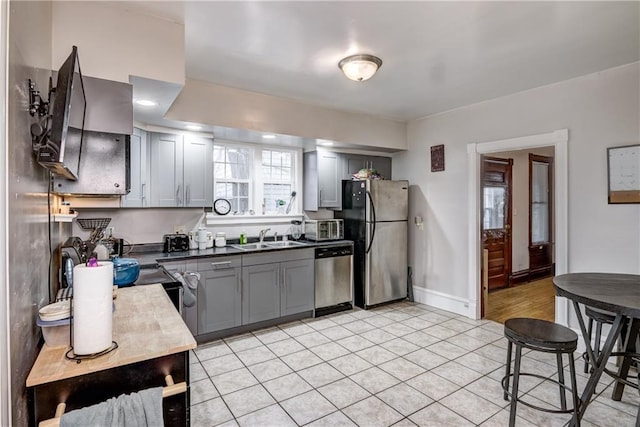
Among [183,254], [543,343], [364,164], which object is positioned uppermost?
[364,164]

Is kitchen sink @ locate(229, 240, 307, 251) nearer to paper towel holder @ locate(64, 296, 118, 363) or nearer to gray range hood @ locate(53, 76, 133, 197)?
gray range hood @ locate(53, 76, 133, 197)

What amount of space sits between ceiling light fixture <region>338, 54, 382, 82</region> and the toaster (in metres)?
2.42

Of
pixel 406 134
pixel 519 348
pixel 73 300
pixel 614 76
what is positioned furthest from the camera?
pixel 406 134

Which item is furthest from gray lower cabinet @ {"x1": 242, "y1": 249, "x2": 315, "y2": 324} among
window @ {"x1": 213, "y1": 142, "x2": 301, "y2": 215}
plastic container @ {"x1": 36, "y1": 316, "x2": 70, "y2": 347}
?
plastic container @ {"x1": 36, "y1": 316, "x2": 70, "y2": 347}

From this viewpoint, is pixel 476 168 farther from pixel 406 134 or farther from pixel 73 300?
pixel 73 300

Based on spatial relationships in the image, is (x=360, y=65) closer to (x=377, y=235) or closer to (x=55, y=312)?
(x=377, y=235)

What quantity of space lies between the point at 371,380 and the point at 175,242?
95.3 inches

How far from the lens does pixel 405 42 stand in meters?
2.50

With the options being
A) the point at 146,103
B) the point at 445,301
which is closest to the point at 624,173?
the point at 445,301

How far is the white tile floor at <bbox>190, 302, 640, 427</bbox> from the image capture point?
2234mm

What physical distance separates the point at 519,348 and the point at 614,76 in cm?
262

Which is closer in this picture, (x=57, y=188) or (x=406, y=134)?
(x=57, y=188)

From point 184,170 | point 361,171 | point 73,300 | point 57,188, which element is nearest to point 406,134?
point 361,171

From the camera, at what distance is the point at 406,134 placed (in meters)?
4.94
